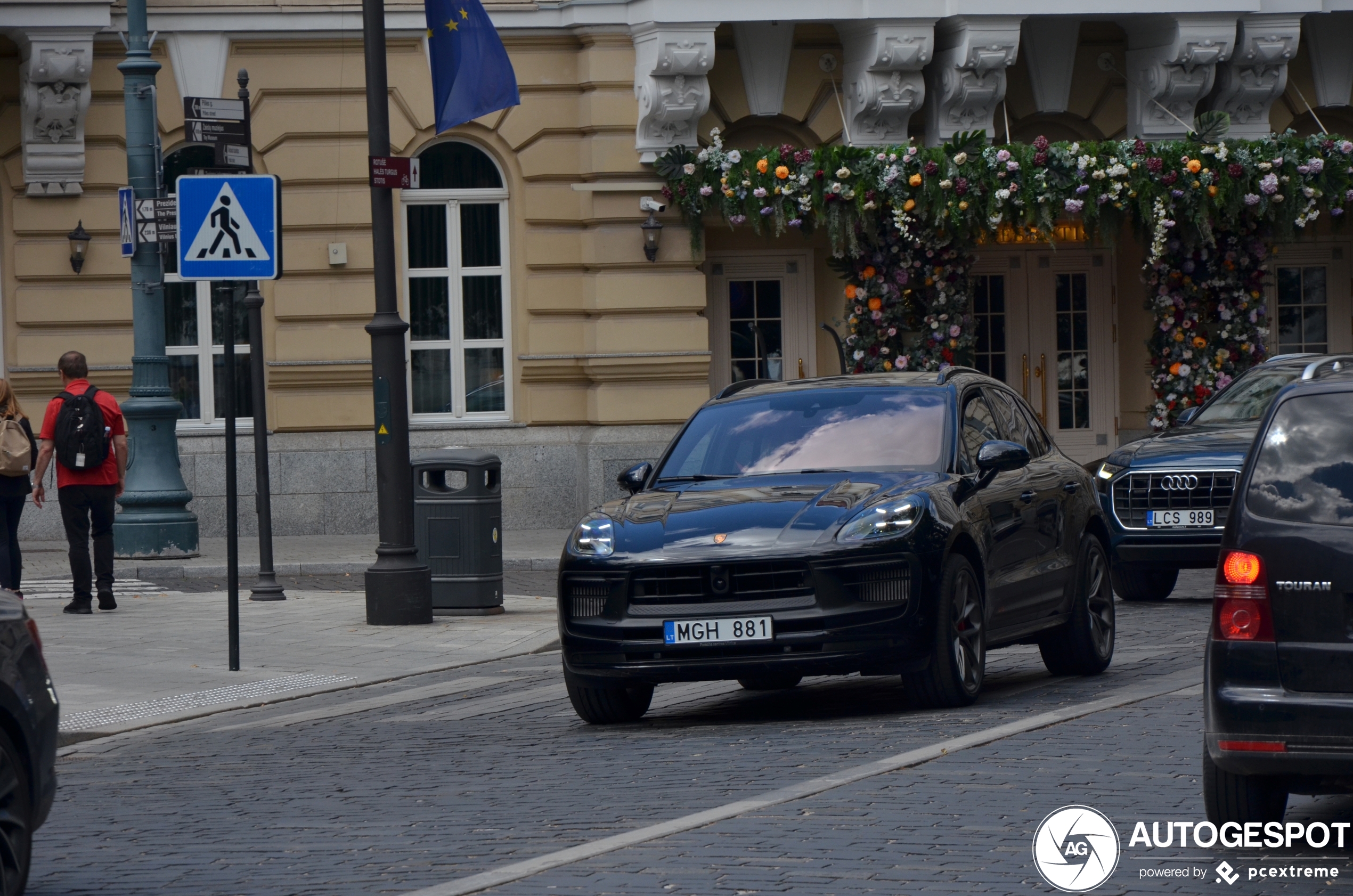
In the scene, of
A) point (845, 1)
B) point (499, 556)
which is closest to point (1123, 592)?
point (499, 556)

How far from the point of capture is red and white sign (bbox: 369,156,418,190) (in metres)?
14.7

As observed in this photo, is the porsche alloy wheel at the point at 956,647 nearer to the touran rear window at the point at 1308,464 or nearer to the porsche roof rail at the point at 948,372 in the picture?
the porsche roof rail at the point at 948,372

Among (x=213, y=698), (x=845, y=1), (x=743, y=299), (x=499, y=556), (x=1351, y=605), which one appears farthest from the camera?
(x=743, y=299)

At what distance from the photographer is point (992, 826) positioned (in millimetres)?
→ 6977

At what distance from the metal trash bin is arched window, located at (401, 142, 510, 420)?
25.1 ft

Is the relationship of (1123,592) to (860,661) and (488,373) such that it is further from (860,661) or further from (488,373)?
(488,373)

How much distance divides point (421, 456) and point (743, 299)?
891cm

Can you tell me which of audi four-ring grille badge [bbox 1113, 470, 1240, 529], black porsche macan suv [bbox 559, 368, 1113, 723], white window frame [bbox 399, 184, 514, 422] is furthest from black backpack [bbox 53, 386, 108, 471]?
white window frame [bbox 399, 184, 514, 422]

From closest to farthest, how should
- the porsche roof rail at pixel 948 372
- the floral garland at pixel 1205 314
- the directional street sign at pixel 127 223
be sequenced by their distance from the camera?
1. the porsche roof rail at pixel 948 372
2. the directional street sign at pixel 127 223
3. the floral garland at pixel 1205 314

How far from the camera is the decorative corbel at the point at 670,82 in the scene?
21.9m

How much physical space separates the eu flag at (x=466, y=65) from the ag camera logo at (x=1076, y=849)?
12615 millimetres

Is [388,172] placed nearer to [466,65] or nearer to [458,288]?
[466,65]

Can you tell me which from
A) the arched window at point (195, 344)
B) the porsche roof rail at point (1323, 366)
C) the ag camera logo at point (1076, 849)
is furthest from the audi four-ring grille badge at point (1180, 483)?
the arched window at point (195, 344)

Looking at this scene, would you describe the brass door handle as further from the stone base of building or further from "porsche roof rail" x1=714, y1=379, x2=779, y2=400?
"porsche roof rail" x1=714, y1=379, x2=779, y2=400
